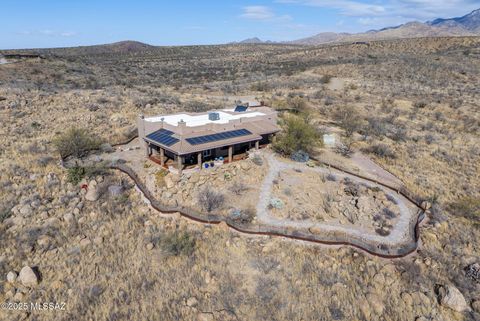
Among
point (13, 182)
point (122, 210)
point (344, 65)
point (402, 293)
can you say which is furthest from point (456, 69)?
point (13, 182)

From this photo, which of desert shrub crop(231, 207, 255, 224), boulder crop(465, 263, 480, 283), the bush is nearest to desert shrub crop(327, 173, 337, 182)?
desert shrub crop(231, 207, 255, 224)

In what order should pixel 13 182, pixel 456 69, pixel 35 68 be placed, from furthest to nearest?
pixel 456 69
pixel 35 68
pixel 13 182

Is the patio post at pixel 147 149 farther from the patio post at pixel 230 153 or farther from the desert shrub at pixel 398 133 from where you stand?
the desert shrub at pixel 398 133

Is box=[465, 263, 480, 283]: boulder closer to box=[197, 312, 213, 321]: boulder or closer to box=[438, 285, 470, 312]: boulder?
box=[438, 285, 470, 312]: boulder

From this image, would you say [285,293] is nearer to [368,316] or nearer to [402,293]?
[368,316]

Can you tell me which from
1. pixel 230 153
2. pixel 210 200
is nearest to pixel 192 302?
pixel 210 200

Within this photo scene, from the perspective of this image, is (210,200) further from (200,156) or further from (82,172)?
(82,172)
